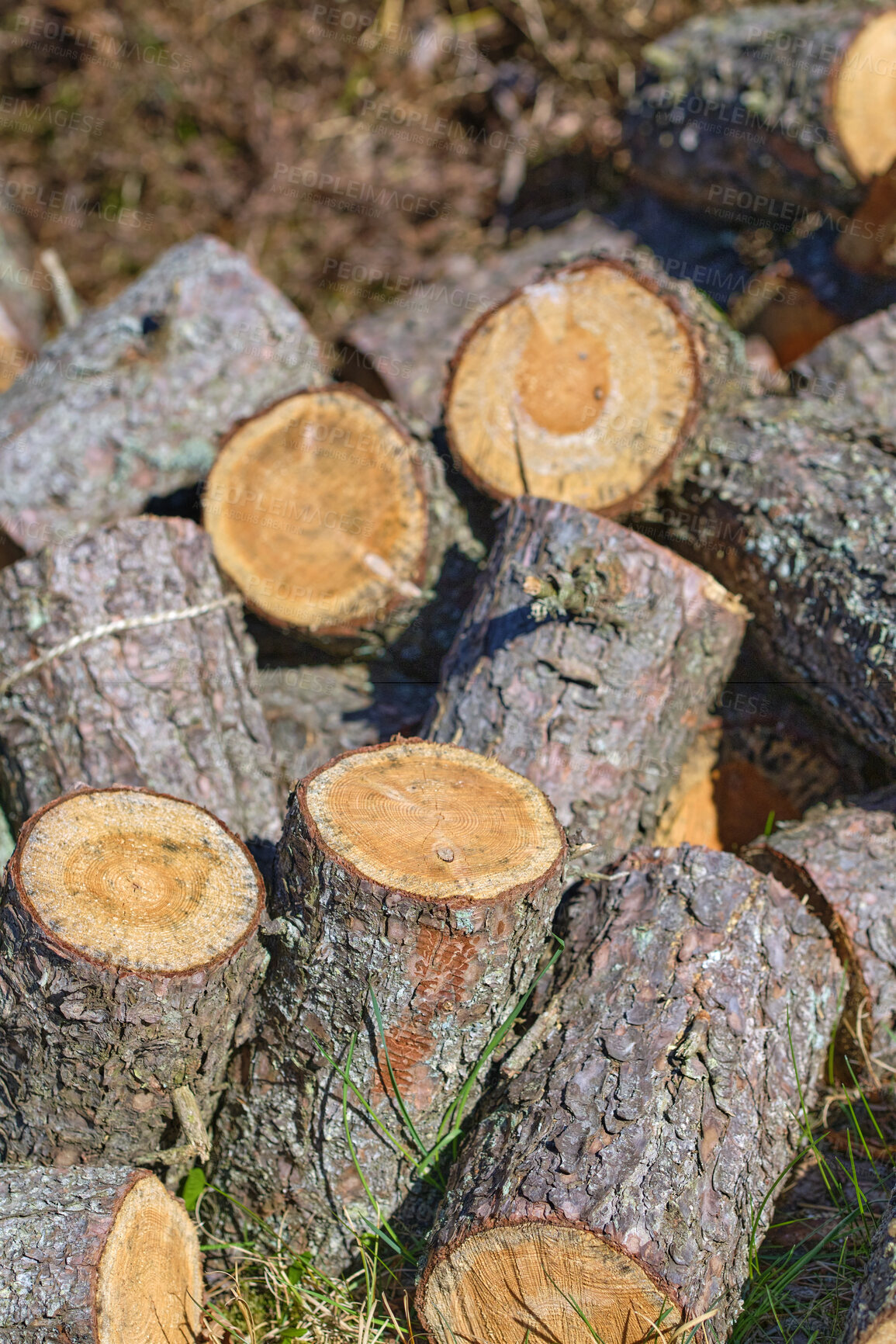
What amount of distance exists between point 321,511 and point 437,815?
1.24m

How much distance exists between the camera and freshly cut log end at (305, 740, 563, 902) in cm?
172

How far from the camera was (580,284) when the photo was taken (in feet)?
9.08

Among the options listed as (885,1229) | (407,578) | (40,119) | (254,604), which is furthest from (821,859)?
(40,119)

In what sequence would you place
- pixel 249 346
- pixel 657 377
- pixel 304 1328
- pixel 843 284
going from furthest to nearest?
pixel 843 284, pixel 249 346, pixel 657 377, pixel 304 1328

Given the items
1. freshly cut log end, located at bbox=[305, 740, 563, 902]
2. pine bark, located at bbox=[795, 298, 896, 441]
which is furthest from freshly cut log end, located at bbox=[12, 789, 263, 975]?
pine bark, located at bbox=[795, 298, 896, 441]

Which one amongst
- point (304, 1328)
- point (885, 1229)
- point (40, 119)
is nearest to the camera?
point (885, 1229)

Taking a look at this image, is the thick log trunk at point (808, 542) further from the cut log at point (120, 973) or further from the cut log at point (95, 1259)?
the cut log at point (95, 1259)

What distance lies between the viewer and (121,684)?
241 cm

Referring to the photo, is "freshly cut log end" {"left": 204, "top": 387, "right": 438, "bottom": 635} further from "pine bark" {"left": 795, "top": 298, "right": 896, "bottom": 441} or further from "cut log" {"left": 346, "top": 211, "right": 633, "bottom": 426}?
"pine bark" {"left": 795, "top": 298, "right": 896, "bottom": 441}

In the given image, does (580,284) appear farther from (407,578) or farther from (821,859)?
(821,859)

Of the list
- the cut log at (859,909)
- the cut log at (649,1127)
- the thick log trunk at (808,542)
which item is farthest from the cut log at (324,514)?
the cut log at (859,909)

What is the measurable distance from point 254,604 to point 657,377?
1.26 metres

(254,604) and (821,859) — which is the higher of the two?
(254,604)

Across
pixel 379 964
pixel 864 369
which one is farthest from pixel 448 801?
pixel 864 369
